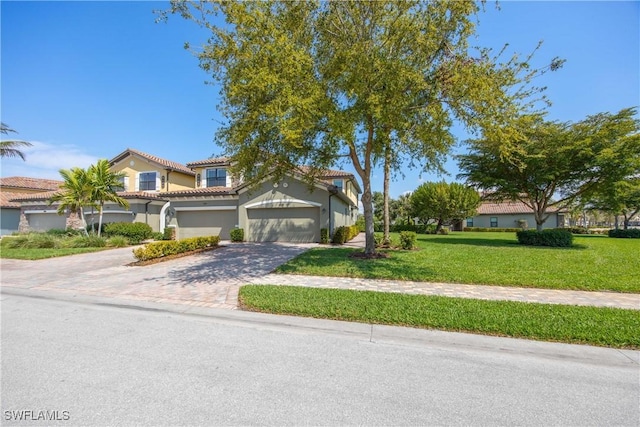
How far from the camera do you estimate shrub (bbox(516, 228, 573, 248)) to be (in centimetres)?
1719

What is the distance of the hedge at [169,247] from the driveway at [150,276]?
0.68 m

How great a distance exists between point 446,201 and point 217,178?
24.0 meters

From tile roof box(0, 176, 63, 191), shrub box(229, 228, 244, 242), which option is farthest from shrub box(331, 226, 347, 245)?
tile roof box(0, 176, 63, 191)

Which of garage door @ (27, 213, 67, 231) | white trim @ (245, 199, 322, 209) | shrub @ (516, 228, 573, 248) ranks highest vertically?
white trim @ (245, 199, 322, 209)

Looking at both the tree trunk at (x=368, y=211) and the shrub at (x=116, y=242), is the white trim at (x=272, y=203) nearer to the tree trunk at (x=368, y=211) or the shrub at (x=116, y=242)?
the tree trunk at (x=368, y=211)

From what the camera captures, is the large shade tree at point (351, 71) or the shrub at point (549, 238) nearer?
the large shade tree at point (351, 71)

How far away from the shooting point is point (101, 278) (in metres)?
9.23

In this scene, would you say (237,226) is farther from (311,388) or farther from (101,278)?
(311,388)

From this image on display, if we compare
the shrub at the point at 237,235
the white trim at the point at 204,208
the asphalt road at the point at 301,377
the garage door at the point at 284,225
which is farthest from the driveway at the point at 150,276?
the white trim at the point at 204,208

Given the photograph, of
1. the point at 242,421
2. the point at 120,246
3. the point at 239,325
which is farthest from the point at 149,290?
the point at 120,246

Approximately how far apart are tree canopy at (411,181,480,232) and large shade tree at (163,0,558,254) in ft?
80.7

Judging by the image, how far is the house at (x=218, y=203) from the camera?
1891cm

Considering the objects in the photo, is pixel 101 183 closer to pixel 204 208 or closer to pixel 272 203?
pixel 204 208

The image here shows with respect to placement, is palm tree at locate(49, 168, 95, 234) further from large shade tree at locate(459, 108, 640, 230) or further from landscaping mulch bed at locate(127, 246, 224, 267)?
large shade tree at locate(459, 108, 640, 230)
